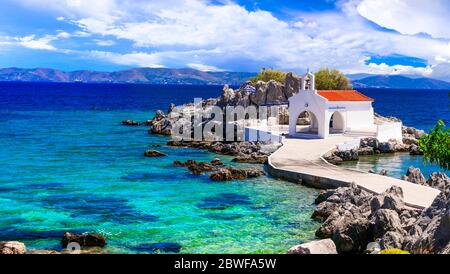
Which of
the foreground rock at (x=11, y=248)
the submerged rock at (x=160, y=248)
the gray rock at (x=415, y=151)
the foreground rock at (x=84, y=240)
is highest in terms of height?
the gray rock at (x=415, y=151)

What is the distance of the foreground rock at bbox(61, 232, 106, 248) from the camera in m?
21.2

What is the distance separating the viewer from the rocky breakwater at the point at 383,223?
1636 centimetres

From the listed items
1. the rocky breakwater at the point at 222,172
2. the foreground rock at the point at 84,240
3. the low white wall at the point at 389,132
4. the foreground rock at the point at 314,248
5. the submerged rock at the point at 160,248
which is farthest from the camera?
the low white wall at the point at 389,132

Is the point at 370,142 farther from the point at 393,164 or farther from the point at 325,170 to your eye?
the point at 325,170

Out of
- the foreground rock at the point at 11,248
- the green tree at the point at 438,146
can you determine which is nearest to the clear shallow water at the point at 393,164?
the green tree at the point at 438,146

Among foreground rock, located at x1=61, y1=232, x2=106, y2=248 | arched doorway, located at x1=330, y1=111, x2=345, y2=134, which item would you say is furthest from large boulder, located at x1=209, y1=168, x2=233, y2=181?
arched doorway, located at x1=330, y1=111, x2=345, y2=134

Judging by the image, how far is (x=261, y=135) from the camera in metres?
52.0

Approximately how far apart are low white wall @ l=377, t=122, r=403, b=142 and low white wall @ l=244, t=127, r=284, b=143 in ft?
33.6

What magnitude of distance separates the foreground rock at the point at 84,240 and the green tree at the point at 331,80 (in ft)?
228

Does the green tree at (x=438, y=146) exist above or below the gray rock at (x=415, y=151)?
above

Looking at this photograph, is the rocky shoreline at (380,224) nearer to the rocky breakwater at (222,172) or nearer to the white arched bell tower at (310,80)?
the rocky breakwater at (222,172)

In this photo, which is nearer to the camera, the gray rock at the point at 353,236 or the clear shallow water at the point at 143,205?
the gray rock at the point at 353,236

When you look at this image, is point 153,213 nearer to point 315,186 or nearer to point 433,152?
point 315,186
